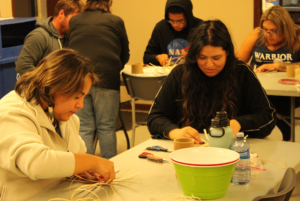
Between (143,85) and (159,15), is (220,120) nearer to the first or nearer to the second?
(143,85)

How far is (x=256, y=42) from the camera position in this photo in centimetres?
370

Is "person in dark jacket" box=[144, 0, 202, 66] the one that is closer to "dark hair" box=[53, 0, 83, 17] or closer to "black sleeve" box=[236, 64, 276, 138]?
"dark hair" box=[53, 0, 83, 17]

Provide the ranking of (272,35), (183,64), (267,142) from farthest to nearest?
1. (272,35)
2. (183,64)
3. (267,142)

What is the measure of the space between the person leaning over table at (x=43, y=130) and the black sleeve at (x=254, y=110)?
86cm

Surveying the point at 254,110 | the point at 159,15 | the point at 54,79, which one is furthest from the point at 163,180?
the point at 159,15

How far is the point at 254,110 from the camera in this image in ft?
6.50

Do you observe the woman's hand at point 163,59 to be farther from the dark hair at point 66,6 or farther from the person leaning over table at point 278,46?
the dark hair at point 66,6

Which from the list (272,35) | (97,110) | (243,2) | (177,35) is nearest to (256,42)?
(272,35)

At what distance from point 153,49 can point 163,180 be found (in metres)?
2.74

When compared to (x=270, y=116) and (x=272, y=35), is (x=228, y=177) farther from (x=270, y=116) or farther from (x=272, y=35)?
(x=272, y=35)

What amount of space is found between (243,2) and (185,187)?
167 inches

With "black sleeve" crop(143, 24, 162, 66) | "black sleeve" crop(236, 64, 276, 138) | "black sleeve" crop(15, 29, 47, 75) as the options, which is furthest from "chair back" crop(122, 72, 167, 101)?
"black sleeve" crop(236, 64, 276, 138)

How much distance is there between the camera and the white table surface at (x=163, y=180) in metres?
1.22

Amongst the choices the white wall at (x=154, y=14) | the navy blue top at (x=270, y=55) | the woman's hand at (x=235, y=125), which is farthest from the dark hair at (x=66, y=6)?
the white wall at (x=154, y=14)
